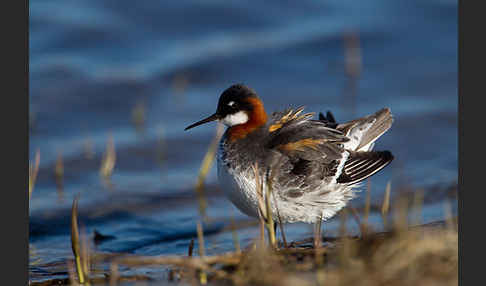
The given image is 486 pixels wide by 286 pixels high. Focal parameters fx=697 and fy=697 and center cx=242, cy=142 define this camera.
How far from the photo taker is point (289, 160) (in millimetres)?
6312

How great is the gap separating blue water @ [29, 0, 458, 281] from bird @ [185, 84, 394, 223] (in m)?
0.80

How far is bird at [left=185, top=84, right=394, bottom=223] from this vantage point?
6199 mm

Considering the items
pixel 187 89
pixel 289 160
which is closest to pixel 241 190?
pixel 289 160

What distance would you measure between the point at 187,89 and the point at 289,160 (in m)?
4.73

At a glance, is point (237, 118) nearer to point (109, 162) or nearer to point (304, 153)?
point (304, 153)

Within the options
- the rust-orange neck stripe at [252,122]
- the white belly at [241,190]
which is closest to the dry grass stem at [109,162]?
the rust-orange neck stripe at [252,122]

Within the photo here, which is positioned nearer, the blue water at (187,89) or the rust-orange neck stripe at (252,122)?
the rust-orange neck stripe at (252,122)

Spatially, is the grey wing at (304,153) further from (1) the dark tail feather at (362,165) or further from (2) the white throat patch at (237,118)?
(2) the white throat patch at (237,118)

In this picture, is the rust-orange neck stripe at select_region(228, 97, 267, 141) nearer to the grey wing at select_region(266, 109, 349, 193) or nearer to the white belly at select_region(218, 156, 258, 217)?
the grey wing at select_region(266, 109, 349, 193)

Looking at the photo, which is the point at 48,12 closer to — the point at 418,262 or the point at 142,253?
the point at 142,253

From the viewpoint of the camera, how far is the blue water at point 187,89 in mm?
8062

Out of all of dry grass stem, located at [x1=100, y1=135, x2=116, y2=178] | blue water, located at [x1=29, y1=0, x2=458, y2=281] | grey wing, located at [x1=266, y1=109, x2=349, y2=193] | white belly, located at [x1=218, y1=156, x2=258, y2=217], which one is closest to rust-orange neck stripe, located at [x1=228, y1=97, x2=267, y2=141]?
grey wing, located at [x1=266, y1=109, x2=349, y2=193]

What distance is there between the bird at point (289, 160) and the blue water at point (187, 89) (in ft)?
2.62

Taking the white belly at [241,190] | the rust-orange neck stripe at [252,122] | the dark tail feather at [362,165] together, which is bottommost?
the white belly at [241,190]
